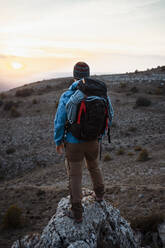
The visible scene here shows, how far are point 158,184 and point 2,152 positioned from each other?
1136cm

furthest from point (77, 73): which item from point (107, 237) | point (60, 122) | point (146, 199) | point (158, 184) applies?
point (158, 184)

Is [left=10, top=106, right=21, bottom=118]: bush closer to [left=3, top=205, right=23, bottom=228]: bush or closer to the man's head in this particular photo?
[left=3, top=205, right=23, bottom=228]: bush

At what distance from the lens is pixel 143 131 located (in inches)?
679

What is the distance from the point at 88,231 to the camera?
4375mm

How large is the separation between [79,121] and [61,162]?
10.5m

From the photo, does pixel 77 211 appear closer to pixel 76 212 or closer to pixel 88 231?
pixel 76 212

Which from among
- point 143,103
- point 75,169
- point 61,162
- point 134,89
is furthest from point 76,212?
point 134,89

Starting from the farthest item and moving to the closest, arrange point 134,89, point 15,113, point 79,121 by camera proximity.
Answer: point 134,89
point 15,113
point 79,121

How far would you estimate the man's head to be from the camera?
13.1 ft

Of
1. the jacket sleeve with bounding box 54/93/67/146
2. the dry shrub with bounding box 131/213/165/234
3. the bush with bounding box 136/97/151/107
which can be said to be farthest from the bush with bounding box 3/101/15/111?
the jacket sleeve with bounding box 54/93/67/146

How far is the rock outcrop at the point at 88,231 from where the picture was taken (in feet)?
13.9

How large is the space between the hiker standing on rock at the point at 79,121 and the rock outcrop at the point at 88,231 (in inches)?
10.4

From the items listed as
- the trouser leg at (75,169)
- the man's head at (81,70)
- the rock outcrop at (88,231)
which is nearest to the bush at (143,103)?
the rock outcrop at (88,231)

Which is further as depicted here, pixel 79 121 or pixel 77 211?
pixel 77 211
